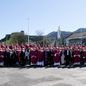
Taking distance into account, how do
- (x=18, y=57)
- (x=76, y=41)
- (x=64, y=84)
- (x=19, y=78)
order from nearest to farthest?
(x=64, y=84)
(x=19, y=78)
(x=18, y=57)
(x=76, y=41)

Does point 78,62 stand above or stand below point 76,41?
below

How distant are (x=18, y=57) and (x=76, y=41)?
71.9 meters

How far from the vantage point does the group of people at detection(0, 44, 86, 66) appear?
1003 inches

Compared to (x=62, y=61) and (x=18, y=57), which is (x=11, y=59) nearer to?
(x=18, y=57)

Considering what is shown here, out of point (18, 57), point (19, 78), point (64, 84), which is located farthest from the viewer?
point (18, 57)

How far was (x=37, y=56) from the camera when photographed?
25.6m

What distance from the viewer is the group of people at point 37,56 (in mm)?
25484

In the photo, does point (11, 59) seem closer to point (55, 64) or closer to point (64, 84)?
point (55, 64)

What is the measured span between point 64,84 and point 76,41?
268 ft

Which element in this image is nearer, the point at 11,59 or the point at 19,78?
the point at 19,78

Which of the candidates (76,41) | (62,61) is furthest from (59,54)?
(76,41)

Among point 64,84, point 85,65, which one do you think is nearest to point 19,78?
point 64,84

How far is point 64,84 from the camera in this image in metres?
15.1

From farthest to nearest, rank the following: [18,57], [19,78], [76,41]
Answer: [76,41] < [18,57] < [19,78]
